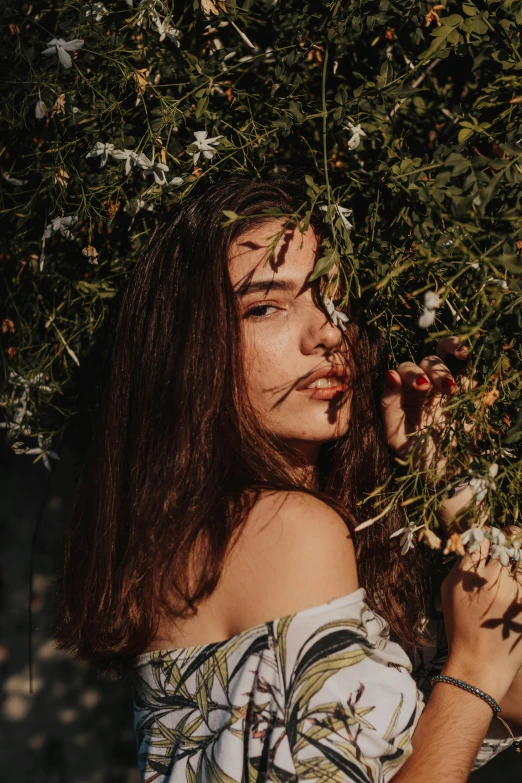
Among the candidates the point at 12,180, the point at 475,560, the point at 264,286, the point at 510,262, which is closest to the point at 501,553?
the point at 475,560

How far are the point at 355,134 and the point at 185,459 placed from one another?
67 centimetres

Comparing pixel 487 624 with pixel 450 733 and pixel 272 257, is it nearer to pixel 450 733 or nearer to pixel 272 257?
pixel 450 733

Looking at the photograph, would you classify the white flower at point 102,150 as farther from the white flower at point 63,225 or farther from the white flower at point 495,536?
the white flower at point 495,536

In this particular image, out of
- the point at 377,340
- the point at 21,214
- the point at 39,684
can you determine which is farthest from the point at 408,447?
the point at 39,684

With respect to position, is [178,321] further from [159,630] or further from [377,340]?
[159,630]

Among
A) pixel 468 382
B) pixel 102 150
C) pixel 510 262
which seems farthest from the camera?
pixel 102 150

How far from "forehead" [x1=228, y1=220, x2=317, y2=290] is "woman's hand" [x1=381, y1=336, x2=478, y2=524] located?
0.27 metres

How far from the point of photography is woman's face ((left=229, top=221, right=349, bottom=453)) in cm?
148

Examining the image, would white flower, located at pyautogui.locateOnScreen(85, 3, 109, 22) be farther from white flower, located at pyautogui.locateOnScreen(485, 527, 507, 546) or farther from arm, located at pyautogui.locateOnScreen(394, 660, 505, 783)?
arm, located at pyautogui.locateOnScreen(394, 660, 505, 783)

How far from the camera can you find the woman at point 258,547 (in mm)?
1258

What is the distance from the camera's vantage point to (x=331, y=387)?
1.54m

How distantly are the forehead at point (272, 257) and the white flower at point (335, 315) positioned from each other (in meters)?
0.10

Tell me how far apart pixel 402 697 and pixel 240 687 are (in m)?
0.27

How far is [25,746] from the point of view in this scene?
2.59 metres
